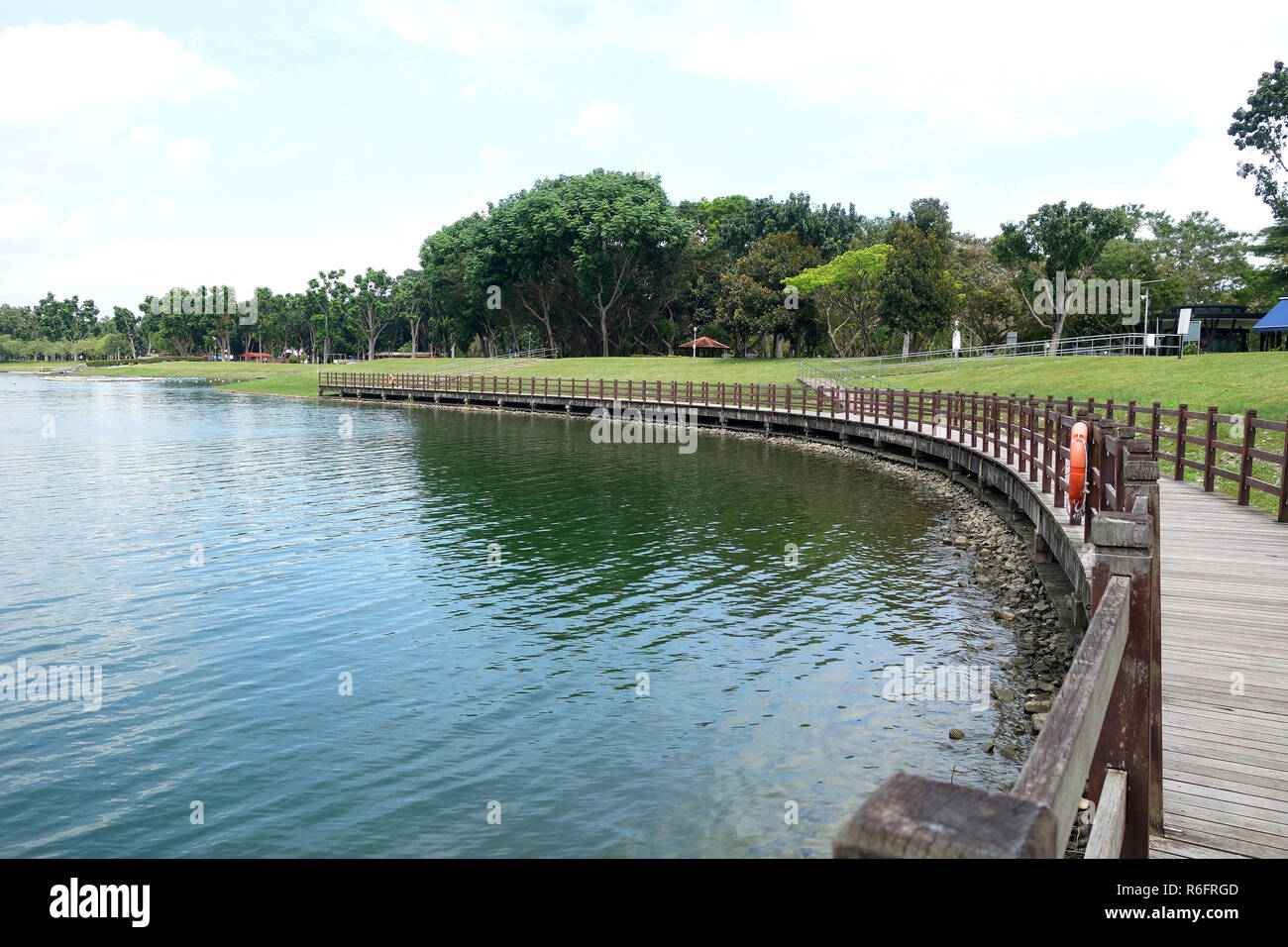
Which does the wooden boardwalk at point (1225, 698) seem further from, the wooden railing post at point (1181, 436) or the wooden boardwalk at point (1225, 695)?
the wooden railing post at point (1181, 436)

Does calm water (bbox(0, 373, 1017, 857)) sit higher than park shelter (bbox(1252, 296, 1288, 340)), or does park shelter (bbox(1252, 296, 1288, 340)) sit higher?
park shelter (bbox(1252, 296, 1288, 340))

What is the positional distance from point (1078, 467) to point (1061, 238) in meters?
64.8

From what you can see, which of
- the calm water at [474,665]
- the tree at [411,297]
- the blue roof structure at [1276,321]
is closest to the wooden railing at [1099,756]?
the calm water at [474,665]

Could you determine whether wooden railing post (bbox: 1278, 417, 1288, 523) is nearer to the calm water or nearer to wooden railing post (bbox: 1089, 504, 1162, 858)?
the calm water

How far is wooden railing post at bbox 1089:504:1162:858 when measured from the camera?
14.7 ft

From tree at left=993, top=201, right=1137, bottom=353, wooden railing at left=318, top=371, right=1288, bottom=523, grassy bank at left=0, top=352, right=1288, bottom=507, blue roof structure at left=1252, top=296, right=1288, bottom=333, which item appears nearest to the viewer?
wooden railing at left=318, top=371, right=1288, bottom=523

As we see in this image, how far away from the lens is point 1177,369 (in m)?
44.8

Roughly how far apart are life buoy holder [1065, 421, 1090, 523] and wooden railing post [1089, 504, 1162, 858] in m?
9.84

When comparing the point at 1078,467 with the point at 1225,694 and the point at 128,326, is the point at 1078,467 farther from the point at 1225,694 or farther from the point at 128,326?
the point at 128,326

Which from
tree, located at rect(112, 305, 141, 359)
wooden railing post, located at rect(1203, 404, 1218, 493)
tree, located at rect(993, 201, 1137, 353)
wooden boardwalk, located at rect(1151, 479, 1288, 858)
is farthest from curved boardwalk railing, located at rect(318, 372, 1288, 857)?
tree, located at rect(112, 305, 141, 359)

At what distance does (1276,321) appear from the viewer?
180 ft

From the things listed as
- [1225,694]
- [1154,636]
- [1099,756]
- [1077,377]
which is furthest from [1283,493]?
[1077,377]

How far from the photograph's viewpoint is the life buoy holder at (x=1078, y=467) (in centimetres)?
1398

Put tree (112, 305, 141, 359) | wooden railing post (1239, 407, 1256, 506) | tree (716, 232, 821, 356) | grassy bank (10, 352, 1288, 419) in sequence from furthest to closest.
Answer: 1. tree (112, 305, 141, 359)
2. tree (716, 232, 821, 356)
3. grassy bank (10, 352, 1288, 419)
4. wooden railing post (1239, 407, 1256, 506)
